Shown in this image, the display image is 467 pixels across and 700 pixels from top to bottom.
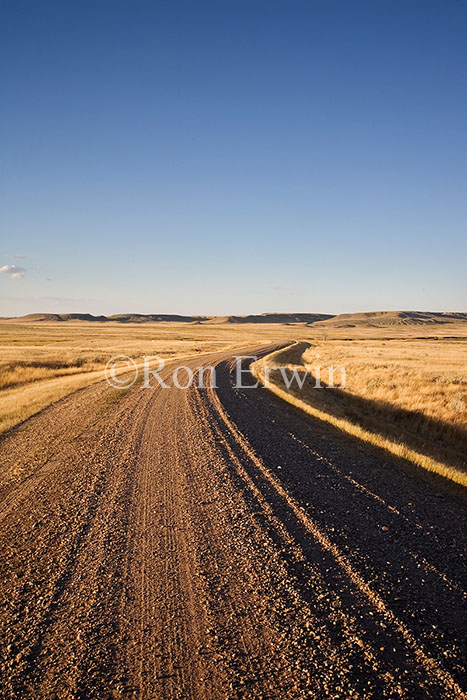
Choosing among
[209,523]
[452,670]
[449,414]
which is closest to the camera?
[452,670]

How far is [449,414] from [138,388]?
45.6 feet

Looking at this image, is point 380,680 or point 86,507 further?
point 86,507

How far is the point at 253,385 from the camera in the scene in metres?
20.5

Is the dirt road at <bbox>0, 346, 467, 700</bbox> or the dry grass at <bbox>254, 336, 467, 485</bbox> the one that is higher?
the dirt road at <bbox>0, 346, 467, 700</bbox>

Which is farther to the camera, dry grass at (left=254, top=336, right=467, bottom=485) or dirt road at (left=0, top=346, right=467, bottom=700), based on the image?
dry grass at (left=254, top=336, right=467, bottom=485)

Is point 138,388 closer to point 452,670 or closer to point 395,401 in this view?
point 395,401

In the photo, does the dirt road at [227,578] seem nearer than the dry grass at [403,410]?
Yes

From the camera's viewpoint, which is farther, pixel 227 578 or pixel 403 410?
pixel 403 410

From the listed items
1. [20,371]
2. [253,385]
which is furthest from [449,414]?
[20,371]

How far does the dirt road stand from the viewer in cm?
312

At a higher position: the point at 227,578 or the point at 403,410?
the point at 227,578

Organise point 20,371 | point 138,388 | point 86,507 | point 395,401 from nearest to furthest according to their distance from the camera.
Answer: point 86,507
point 138,388
point 395,401
point 20,371

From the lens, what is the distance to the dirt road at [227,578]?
3.12 meters

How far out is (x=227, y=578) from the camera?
4340 millimetres
